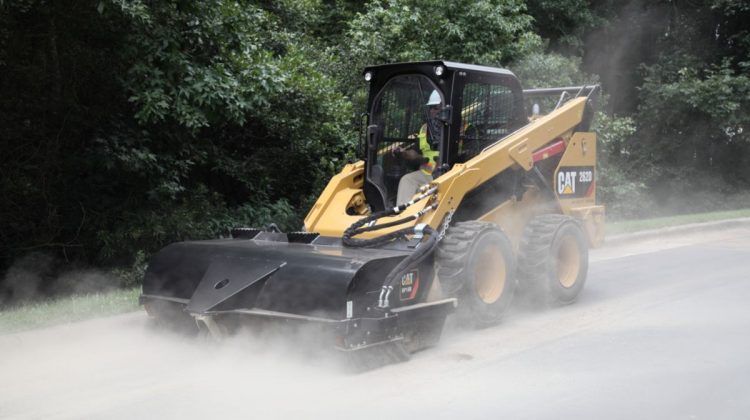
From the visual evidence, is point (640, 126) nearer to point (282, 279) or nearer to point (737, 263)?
point (737, 263)

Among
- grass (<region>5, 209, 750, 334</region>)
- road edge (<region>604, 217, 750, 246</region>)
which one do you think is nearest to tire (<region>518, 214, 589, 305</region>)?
grass (<region>5, 209, 750, 334</region>)

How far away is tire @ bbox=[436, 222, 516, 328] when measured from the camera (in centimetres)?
696

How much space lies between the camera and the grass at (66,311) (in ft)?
24.7

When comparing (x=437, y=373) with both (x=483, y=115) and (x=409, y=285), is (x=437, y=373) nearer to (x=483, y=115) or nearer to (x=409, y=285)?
(x=409, y=285)

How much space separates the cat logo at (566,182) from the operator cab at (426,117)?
0.93m

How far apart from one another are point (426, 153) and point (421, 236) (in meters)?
1.34

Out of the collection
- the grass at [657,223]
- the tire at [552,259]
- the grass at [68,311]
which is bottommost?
the grass at [68,311]

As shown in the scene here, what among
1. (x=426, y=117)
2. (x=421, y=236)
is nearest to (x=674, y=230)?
(x=426, y=117)

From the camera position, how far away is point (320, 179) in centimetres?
1452

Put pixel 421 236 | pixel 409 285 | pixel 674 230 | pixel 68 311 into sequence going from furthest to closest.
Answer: pixel 674 230 → pixel 68 311 → pixel 421 236 → pixel 409 285

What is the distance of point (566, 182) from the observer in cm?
903

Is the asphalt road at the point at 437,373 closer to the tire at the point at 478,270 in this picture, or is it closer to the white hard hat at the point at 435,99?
the tire at the point at 478,270

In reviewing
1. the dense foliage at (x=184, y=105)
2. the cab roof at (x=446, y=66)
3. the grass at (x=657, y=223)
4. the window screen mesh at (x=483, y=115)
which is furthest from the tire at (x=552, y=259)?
the grass at (x=657, y=223)

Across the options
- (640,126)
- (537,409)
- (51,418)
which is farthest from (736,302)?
(640,126)
